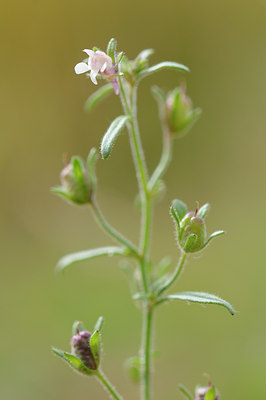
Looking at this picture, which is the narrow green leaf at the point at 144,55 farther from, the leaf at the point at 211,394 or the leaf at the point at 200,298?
the leaf at the point at 211,394

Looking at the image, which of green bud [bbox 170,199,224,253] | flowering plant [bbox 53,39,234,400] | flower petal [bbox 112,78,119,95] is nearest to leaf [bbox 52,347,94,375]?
flowering plant [bbox 53,39,234,400]

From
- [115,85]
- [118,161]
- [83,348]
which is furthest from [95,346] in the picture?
[118,161]

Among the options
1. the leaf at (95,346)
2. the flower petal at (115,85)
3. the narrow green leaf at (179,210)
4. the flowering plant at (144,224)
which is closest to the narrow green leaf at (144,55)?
the flowering plant at (144,224)

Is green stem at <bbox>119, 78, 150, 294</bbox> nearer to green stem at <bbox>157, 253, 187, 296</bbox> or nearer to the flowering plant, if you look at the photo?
the flowering plant

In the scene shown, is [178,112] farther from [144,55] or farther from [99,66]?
[99,66]

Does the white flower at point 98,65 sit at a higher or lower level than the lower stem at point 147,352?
higher

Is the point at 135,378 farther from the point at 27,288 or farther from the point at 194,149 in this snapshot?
the point at 194,149
